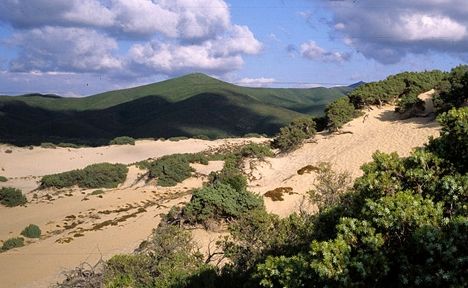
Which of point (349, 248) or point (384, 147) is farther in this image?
point (384, 147)

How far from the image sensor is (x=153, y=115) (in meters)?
116

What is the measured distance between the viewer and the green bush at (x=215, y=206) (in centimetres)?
1570

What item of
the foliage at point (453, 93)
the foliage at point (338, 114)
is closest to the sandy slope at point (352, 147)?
the foliage at point (338, 114)

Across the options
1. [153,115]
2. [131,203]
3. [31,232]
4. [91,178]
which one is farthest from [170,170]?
[153,115]

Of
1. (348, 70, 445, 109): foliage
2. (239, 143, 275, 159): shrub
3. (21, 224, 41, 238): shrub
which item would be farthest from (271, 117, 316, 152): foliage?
(21, 224, 41, 238): shrub

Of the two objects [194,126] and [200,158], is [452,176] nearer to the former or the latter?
[200,158]

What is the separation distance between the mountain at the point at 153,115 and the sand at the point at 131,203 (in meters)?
26.7

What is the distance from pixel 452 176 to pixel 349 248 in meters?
1.79

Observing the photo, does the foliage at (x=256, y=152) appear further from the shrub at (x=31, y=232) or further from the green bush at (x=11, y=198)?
the green bush at (x=11, y=198)

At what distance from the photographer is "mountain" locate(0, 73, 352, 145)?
282 ft

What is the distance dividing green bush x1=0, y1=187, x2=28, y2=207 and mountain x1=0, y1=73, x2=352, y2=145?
2416cm

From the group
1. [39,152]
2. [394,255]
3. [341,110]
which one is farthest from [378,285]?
[39,152]

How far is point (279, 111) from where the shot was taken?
114m

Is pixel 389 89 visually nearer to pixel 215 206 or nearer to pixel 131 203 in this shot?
pixel 131 203
